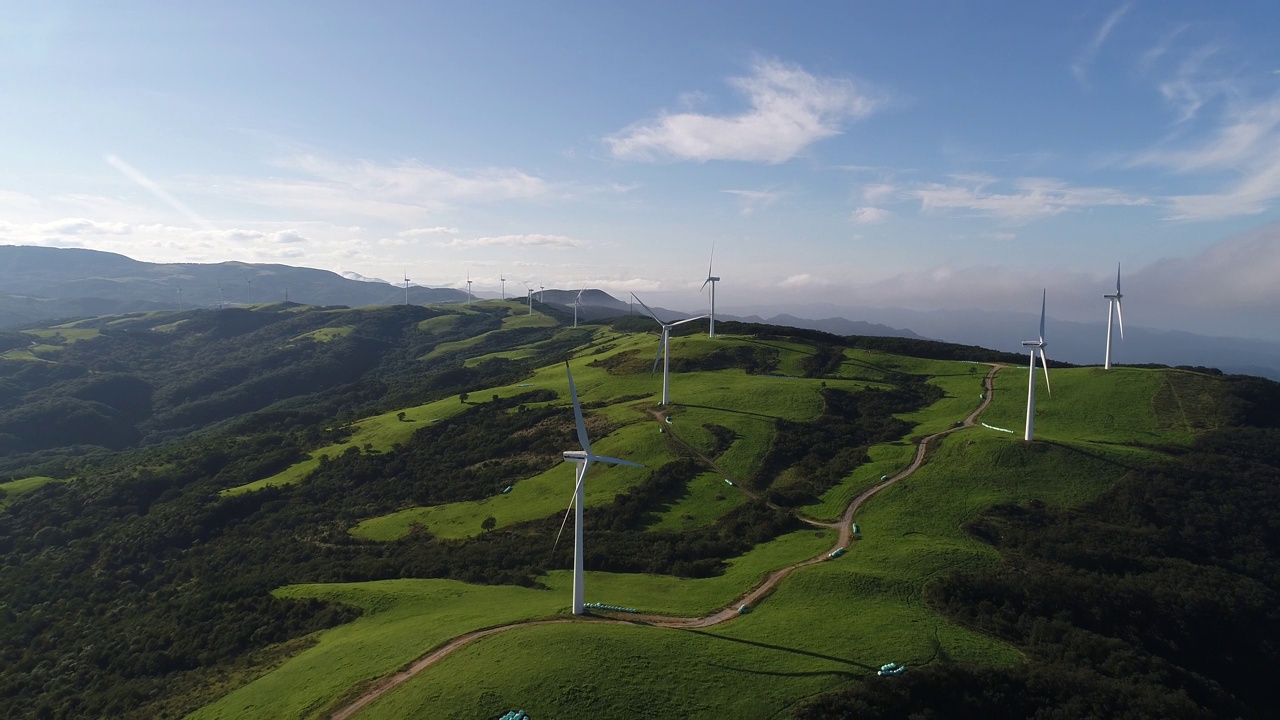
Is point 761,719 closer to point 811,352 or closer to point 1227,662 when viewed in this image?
point 1227,662

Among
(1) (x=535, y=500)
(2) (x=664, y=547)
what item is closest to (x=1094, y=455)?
(2) (x=664, y=547)

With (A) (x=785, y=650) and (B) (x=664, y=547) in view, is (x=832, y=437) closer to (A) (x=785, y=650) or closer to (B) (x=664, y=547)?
(B) (x=664, y=547)

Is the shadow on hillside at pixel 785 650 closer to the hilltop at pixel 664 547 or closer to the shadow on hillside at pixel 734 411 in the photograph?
the hilltop at pixel 664 547

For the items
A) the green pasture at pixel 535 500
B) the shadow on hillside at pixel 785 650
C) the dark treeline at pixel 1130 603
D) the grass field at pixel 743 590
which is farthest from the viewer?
the green pasture at pixel 535 500

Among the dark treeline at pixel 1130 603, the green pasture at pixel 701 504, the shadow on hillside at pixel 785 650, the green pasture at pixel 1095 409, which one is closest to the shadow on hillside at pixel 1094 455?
the dark treeline at pixel 1130 603

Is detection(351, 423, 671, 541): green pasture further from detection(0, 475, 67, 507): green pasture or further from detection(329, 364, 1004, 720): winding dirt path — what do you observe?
detection(0, 475, 67, 507): green pasture
